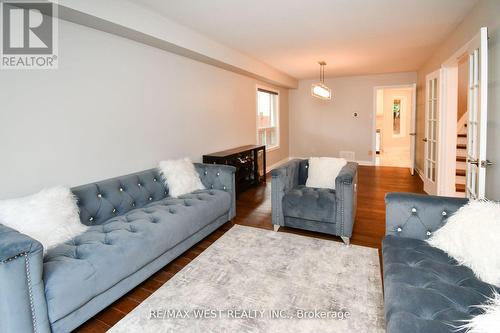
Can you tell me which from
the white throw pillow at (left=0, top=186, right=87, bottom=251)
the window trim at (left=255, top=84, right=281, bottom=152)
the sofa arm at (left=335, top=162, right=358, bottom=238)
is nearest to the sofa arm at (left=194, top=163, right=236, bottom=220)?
the sofa arm at (left=335, top=162, right=358, bottom=238)

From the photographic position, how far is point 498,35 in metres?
2.38

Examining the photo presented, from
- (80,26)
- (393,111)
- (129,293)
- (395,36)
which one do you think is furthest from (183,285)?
(393,111)

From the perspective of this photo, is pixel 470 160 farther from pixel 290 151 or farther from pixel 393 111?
pixel 393 111

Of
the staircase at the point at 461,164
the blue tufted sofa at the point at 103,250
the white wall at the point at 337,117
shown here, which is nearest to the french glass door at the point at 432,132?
the staircase at the point at 461,164

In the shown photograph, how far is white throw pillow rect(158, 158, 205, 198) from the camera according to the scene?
3289 millimetres

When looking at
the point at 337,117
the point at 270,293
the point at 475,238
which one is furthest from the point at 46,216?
A: the point at 337,117

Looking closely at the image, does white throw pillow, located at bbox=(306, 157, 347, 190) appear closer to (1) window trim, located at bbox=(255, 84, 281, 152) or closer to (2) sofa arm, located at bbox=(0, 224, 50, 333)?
(2) sofa arm, located at bbox=(0, 224, 50, 333)

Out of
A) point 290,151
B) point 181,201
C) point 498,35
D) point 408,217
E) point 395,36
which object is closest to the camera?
point 408,217

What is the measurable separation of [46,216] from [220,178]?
188cm

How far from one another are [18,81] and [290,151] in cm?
723

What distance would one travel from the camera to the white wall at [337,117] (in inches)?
303

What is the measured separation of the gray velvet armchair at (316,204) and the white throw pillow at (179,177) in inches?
39.0

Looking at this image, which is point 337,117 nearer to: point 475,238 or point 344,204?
point 344,204

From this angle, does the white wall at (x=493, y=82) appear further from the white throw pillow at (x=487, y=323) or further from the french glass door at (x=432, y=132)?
the white throw pillow at (x=487, y=323)
